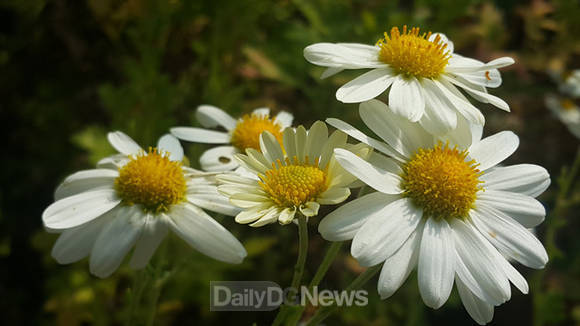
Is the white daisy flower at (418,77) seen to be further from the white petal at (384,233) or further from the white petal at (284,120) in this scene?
the white petal at (284,120)

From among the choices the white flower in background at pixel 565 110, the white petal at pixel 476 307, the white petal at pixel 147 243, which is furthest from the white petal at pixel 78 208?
the white flower in background at pixel 565 110

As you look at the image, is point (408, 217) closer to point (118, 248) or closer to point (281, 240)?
point (118, 248)

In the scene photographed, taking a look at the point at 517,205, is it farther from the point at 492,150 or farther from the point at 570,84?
the point at 570,84

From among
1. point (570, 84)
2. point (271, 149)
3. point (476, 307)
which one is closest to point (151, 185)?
point (271, 149)

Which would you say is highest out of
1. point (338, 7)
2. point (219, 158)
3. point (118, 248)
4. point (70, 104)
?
point (338, 7)

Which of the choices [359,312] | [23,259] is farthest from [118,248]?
[23,259]

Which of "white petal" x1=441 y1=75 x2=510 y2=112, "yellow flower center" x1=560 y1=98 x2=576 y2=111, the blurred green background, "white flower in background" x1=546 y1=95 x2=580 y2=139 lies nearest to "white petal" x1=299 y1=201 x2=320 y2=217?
"white petal" x1=441 y1=75 x2=510 y2=112
